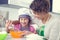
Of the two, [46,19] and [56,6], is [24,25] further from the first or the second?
[56,6]

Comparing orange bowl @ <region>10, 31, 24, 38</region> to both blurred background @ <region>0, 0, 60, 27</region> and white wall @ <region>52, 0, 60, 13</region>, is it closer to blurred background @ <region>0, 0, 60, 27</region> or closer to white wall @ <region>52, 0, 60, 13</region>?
blurred background @ <region>0, 0, 60, 27</region>

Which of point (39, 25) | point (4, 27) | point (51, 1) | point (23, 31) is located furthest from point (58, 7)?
point (4, 27)

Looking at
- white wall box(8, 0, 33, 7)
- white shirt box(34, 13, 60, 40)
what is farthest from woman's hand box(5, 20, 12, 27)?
white shirt box(34, 13, 60, 40)

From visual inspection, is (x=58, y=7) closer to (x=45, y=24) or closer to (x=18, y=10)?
(x=45, y=24)

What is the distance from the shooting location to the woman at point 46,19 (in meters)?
0.85


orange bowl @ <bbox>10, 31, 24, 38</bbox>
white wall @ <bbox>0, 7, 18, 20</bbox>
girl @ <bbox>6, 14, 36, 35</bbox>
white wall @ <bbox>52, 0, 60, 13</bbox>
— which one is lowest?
orange bowl @ <bbox>10, 31, 24, 38</bbox>

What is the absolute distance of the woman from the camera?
33.6 inches

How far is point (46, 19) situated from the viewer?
2.86 feet

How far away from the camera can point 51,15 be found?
0.86 m

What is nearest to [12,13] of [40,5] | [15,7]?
[15,7]

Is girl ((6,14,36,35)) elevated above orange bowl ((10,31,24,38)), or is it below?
above

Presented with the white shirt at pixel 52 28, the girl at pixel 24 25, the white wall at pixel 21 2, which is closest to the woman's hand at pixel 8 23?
the girl at pixel 24 25

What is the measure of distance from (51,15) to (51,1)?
96 millimetres

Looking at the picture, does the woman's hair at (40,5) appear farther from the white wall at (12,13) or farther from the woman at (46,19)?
the white wall at (12,13)
